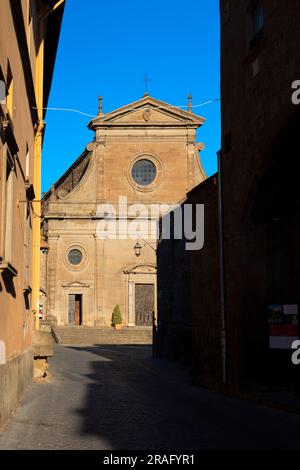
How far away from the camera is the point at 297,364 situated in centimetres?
1103

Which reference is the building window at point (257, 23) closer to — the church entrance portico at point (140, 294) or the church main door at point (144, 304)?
the church entrance portico at point (140, 294)

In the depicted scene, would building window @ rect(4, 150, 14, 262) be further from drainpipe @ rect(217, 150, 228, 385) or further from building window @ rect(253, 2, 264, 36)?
building window @ rect(253, 2, 264, 36)

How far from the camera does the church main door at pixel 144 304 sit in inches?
1734

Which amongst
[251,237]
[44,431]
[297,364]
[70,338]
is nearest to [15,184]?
[44,431]

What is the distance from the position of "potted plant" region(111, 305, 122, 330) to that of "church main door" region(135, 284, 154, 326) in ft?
7.01

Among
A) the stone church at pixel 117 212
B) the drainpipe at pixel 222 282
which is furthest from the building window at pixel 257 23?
the stone church at pixel 117 212

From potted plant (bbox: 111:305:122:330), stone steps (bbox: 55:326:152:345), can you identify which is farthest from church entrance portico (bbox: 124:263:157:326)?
stone steps (bbox: 55:326:152:345)

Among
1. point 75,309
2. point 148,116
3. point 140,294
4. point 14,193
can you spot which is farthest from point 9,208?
point 148,116

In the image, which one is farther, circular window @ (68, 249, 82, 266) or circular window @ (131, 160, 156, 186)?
circular window @ (131, 160, 156, 186)

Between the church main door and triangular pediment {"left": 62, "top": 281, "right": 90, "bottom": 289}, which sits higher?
triangular pediment {"left": 62, "top": 281, "right": 90, "bottom": 289}

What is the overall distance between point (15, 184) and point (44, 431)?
3.52 metres

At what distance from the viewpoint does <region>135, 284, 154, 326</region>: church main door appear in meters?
44.0

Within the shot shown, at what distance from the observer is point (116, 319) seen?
4181 cm
